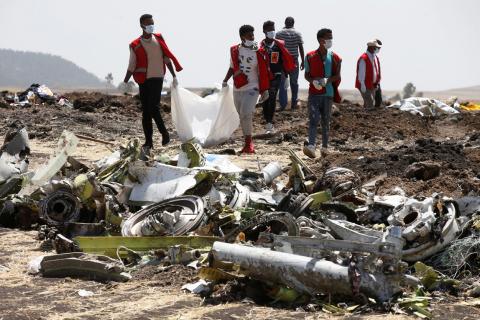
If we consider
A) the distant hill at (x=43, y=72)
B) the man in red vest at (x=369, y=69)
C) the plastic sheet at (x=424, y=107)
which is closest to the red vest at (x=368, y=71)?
the man in red vest at (x=369, y=69)

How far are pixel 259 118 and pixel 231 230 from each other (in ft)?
39.8

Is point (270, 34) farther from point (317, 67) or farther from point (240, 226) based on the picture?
point (240, 226)

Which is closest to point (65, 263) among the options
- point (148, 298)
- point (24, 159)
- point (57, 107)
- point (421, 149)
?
point (148, 298)

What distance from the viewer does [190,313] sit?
20.3 feet

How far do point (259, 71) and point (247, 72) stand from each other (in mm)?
176

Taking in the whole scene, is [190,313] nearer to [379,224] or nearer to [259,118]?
[379,224]

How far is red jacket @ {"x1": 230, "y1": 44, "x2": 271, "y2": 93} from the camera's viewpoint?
Result: 14195mm

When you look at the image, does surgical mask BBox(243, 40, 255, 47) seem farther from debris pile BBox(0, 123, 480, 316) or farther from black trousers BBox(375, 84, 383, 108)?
black trousers BBox(375, 84, 383, 108)

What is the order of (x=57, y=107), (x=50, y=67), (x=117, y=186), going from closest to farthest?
(x=117, y=186)
(x=57, y=107)
(x=50, y=67)

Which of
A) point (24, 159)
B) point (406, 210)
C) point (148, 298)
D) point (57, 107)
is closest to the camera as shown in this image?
point (148, 298)

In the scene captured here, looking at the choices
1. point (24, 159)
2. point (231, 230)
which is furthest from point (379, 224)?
point (24, 159)

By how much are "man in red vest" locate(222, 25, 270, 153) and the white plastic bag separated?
403 mm

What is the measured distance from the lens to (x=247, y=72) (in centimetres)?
1427

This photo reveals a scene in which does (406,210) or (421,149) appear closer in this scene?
(406,210)
